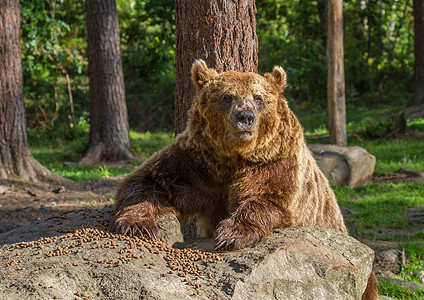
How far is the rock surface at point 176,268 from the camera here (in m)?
2.68

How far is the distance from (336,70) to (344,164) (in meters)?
2.83

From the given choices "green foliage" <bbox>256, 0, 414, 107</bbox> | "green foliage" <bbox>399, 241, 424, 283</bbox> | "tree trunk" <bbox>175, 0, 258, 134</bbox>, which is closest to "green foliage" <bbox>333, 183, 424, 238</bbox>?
"green foliage" <bbox>399, 241, 424, 283</bbox>

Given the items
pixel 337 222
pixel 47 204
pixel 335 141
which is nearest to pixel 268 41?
pixel 335 141

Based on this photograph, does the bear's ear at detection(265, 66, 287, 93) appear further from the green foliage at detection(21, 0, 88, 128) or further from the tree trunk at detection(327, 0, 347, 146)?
the green foliage at detection(21, 0, 88, 128)

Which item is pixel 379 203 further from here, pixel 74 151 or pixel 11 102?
pixel 74 151

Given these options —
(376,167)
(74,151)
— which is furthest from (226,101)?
(74,151)

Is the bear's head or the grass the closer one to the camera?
the bear's head

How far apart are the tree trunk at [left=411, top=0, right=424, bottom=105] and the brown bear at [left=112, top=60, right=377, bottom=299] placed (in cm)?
1302

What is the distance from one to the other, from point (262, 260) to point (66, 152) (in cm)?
930

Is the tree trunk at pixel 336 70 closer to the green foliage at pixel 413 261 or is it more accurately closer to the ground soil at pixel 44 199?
the green foliage at pixel 413 261

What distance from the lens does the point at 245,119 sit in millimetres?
3357

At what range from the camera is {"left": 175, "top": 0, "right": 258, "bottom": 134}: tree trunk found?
448 centimetres

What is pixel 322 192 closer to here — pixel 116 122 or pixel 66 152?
pixel 116 122

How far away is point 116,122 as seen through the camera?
35.4 ft
